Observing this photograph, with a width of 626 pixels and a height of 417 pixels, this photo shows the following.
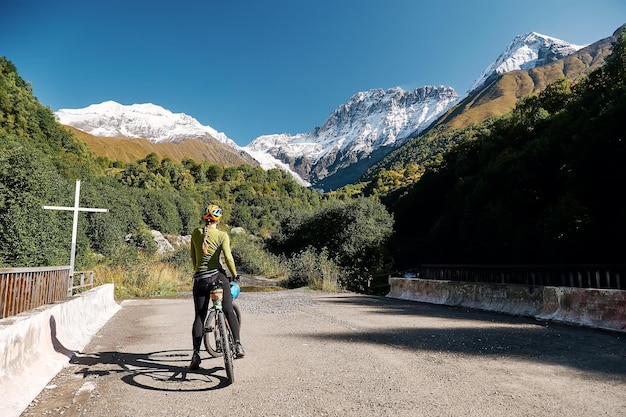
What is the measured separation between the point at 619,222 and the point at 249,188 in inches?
3722

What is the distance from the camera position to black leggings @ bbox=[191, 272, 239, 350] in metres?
5.12

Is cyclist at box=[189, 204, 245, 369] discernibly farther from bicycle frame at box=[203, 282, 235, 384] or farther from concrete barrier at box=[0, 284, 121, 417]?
concrete barrier at box=[0, 284, 121, 417]

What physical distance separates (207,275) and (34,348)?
6.86ft

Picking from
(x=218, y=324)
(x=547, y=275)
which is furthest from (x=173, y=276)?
(x=218, y=324)

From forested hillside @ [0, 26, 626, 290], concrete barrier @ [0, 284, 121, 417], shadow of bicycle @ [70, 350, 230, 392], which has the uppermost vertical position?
forested hillside @ [0, 26, 626, 290]

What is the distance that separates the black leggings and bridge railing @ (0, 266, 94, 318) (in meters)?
2.34

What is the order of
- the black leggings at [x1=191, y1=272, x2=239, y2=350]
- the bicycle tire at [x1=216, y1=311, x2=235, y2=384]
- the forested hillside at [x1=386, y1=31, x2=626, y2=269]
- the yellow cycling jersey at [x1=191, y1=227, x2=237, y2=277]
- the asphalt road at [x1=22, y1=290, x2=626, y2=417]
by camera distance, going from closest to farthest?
the asphalt road at [x1=22, y1=290, x2=626, y2=417], the bicycle tire at [x1=216, y1=311, x2=235, y2=384], the black leggings at [x1=191, y1=272, x2=239, y2=350], the yellow cycling jersey at [x1=191, y1=227, x2=237, y2=277], the forested hillside at [x1=386, y1=31, x2=626, y2=269]

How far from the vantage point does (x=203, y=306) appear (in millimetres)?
5238

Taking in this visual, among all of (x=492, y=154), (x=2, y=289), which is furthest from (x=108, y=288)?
(x=492, y=154)

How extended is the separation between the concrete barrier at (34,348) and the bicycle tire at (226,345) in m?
1.85

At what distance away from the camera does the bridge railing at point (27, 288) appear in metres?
5.30

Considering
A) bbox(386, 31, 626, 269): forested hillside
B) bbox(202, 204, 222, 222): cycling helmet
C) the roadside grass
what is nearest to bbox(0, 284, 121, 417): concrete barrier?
bbox(202, 204, 222, 222): cycling helmet

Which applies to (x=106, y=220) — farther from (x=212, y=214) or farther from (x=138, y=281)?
(x=212, y=214)

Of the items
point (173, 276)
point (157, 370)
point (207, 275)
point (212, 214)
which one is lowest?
point (157, 370)
